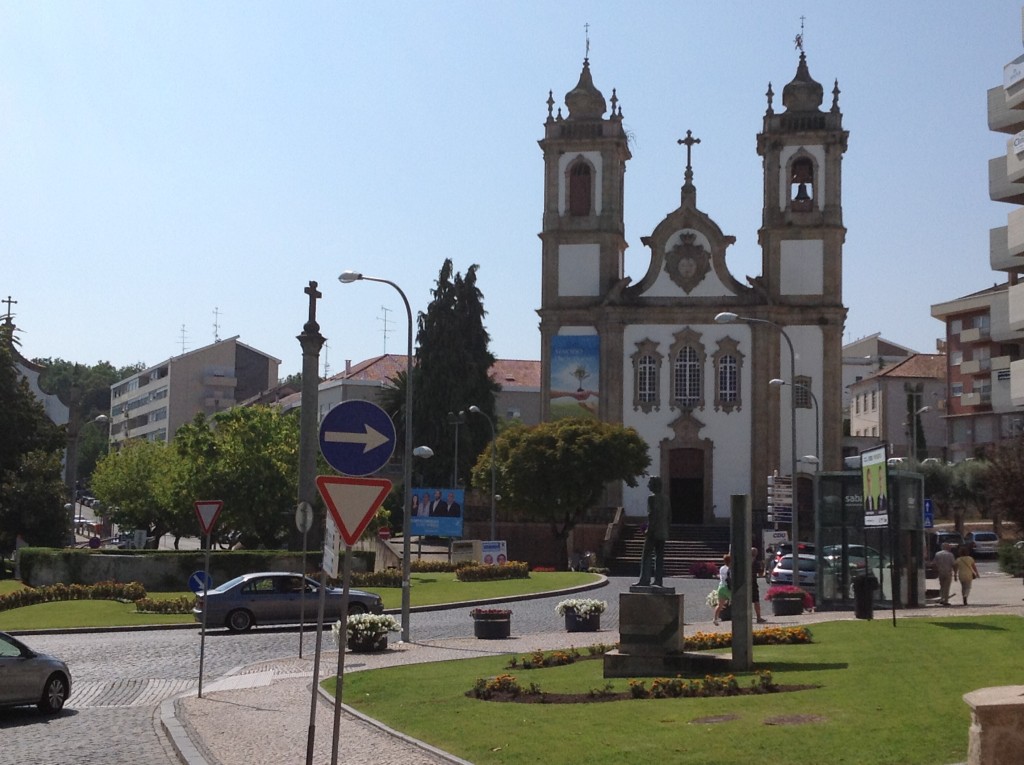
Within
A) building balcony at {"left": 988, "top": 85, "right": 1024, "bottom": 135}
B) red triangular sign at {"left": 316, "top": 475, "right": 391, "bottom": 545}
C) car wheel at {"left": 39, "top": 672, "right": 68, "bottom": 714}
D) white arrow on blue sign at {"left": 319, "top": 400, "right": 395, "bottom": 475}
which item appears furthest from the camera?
building balcony at {"left": 988, "top": 85, "right": 1024, "bottom": 135}

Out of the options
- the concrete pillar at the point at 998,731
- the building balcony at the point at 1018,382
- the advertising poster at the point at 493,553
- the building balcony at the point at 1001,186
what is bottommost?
the concrete pillar at the point at 998,731

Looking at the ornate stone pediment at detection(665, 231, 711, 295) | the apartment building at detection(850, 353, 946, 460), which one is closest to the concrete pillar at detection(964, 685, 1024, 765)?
the ornate stone pediment at detection(665, 231, 711, 295)

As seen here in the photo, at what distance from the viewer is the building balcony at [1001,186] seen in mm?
40469

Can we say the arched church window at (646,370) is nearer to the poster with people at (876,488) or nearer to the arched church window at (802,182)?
the arched church window at (802,182)

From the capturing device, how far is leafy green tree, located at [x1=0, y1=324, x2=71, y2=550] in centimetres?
5588

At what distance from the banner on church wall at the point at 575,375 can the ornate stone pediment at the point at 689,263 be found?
509 cm

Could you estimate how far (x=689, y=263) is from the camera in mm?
71250

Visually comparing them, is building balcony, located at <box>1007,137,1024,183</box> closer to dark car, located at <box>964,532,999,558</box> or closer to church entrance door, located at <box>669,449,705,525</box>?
dark car, located at <box>964,532,999,558</box>

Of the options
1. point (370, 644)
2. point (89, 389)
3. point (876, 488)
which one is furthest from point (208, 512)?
point (89, 389)

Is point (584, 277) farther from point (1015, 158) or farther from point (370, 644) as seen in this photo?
point (370, 644)

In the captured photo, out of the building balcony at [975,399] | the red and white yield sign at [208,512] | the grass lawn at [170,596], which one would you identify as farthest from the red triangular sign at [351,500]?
the building balcony at [975,399]

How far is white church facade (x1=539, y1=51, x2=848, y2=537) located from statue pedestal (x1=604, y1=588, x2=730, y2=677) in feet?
161

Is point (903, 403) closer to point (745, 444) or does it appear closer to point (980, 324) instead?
point (980, 324)

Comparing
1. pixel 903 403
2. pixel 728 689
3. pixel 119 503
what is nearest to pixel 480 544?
pixel 119 503
